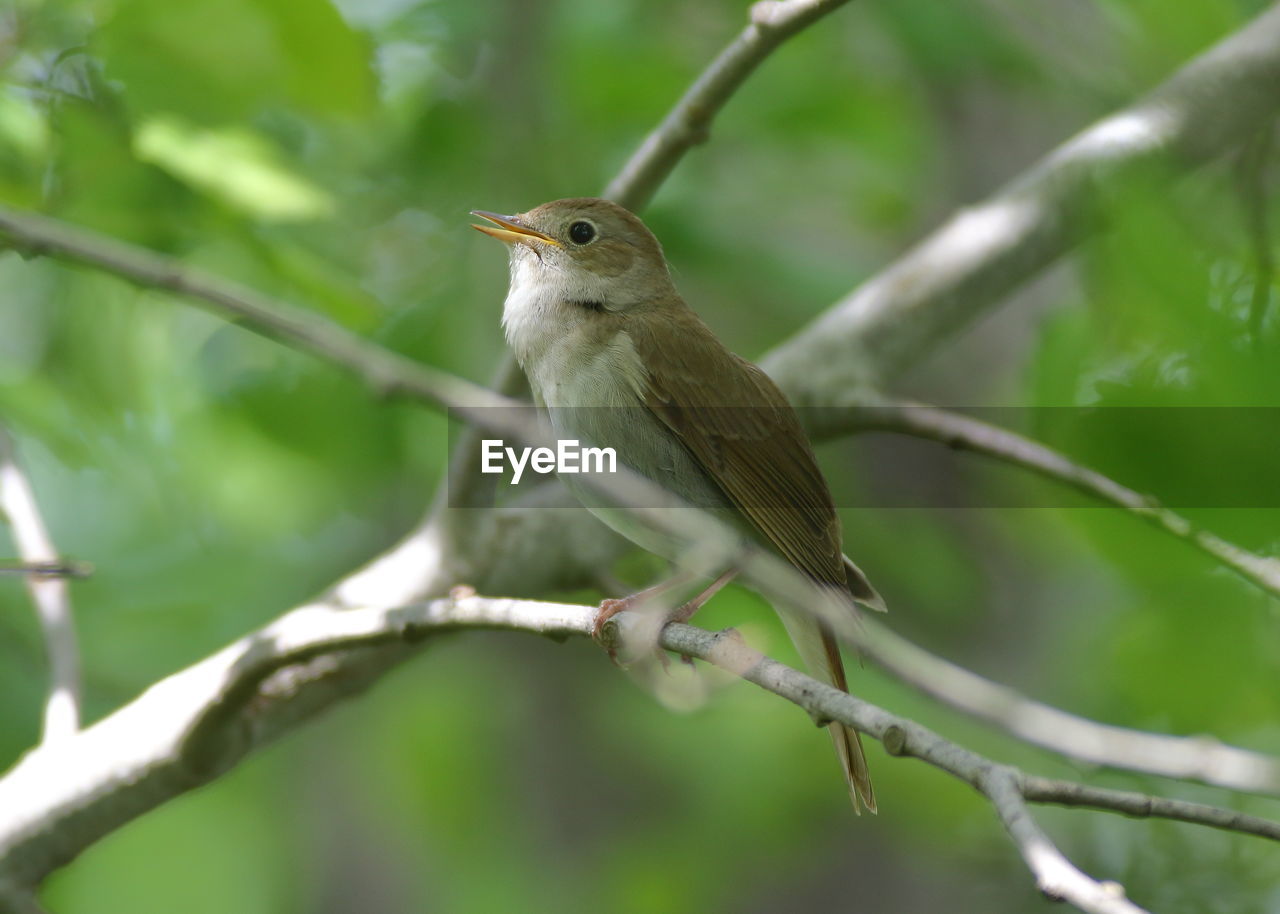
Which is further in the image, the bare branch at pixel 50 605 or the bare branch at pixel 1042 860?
→ the bare branch at pixel 50 605

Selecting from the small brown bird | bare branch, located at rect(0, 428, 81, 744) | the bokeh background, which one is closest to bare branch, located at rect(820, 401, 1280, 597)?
the bokeh background

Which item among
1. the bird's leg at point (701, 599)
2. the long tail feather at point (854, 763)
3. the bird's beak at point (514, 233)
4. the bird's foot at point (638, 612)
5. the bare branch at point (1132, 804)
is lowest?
the bare branch at point (1132, 804)

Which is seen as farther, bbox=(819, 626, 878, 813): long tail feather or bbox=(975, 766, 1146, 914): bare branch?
bbox=(819, 626, 878, 813): long tail feather

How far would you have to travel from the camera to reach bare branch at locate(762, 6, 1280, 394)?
3783mm

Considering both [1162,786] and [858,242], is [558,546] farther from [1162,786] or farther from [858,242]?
[858,242]

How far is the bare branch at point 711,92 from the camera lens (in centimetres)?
265

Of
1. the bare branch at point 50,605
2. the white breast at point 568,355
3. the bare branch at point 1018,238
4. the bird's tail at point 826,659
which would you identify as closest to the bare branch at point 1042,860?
the bird's tail at point 826,659

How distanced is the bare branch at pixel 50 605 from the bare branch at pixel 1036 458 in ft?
7.21

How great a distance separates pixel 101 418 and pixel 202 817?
2607 mm

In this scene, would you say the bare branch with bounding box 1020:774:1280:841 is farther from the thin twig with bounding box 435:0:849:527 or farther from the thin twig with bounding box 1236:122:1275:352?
the thin twig with bounding box 435:0:849:527

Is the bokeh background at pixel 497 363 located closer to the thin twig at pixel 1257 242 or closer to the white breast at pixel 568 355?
the thin twig at pixel 1257 242

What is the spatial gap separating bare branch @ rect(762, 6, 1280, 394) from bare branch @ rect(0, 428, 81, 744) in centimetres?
211

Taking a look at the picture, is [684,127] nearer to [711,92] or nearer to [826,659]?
[711,92]

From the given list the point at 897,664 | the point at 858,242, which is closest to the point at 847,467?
the point at 858,242
